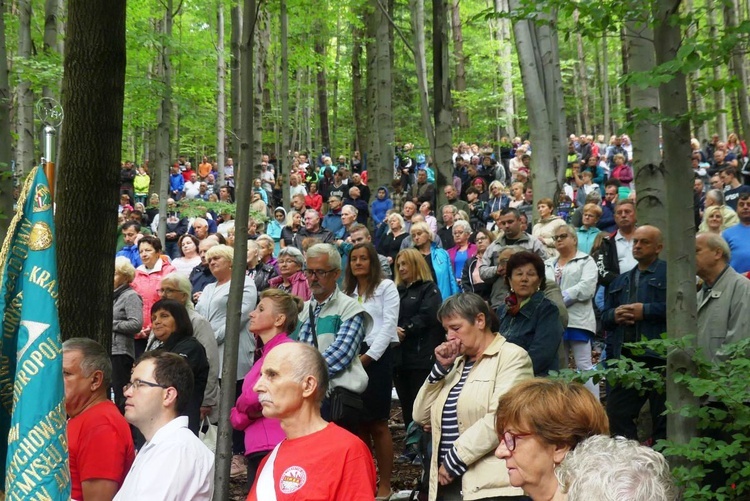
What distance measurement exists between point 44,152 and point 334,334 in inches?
140

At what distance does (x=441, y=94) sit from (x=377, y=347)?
8.80 meters

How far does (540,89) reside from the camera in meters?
13.0

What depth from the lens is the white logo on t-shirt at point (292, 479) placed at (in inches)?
156

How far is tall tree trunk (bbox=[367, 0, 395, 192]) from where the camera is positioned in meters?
19.0

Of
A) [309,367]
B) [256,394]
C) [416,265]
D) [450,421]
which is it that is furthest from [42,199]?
[416,265]

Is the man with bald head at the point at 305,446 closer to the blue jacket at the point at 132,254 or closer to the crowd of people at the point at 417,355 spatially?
the crowd of people at the point at 417,355

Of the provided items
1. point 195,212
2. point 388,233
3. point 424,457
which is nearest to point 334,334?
point 424,457

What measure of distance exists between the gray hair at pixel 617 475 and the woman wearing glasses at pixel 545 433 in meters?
0.41

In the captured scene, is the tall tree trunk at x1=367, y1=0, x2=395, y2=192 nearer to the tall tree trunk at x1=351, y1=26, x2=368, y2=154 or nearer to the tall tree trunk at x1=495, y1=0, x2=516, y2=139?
the tall tree trunk at x1=351, y1=26, x2=368, y2=154

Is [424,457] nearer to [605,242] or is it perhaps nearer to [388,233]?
[605,242]

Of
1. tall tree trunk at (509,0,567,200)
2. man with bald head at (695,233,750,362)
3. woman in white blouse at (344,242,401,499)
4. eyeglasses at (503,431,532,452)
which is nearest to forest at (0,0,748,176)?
tall tree trunk at (509,0,567,200)

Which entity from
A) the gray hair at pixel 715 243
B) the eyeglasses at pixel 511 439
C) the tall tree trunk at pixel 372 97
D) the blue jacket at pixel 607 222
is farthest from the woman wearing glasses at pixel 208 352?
the tall tree trunk at pixel 372 97

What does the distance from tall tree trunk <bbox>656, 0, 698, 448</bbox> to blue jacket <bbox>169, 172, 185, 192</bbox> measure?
29.8 metres

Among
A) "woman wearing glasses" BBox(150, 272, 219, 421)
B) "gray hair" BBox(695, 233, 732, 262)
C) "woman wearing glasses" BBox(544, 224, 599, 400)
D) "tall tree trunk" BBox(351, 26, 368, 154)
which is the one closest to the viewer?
"gray hair" BBox(695, 233, 732, 262)
